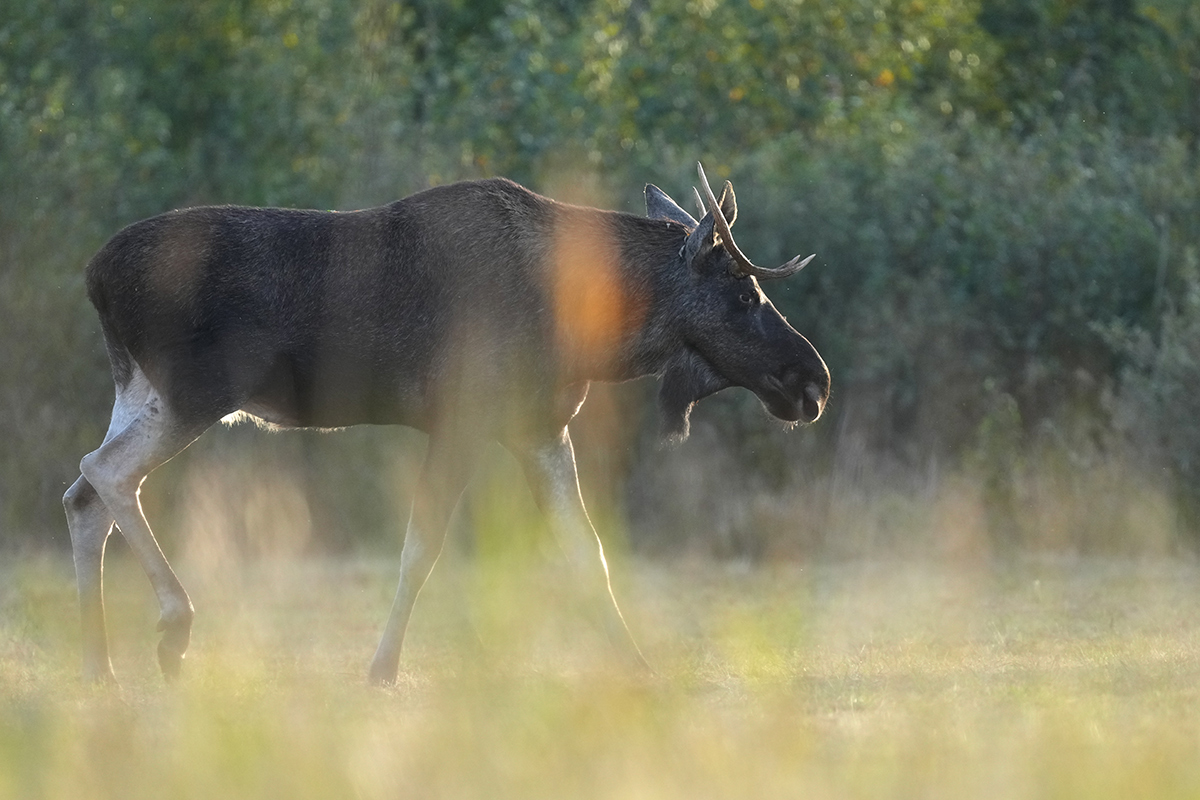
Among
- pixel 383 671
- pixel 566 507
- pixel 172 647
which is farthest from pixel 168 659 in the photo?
pixel 566 507

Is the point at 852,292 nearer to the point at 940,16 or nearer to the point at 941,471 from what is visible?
the point at 941,471

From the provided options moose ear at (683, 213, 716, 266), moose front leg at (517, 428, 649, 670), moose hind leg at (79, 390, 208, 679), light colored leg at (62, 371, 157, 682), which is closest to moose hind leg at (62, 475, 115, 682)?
light colored leg at (62, 371, 157, 682)

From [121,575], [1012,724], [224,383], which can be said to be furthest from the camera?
[121,575]

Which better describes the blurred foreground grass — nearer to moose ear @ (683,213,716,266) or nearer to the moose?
the moose

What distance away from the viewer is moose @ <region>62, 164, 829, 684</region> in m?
8.72

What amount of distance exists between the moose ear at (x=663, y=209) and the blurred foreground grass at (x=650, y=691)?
228cm

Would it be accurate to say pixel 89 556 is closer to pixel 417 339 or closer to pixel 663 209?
pixel 417 339

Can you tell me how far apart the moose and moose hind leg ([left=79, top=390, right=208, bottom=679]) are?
0.01m

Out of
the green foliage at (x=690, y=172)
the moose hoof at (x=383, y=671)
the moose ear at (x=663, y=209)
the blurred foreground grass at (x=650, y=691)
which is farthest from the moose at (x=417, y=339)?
the green foliage at (x=690, y=172)

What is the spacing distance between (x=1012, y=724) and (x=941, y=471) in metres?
9.47

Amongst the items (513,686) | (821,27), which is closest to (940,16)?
(821,27)

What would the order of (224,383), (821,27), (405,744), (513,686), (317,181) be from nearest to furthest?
(405,744)
(513,686)
(224,383)
(317,181)
(821,27)

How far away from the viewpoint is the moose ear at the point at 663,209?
32.3 ft

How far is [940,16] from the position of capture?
88.0 ft
